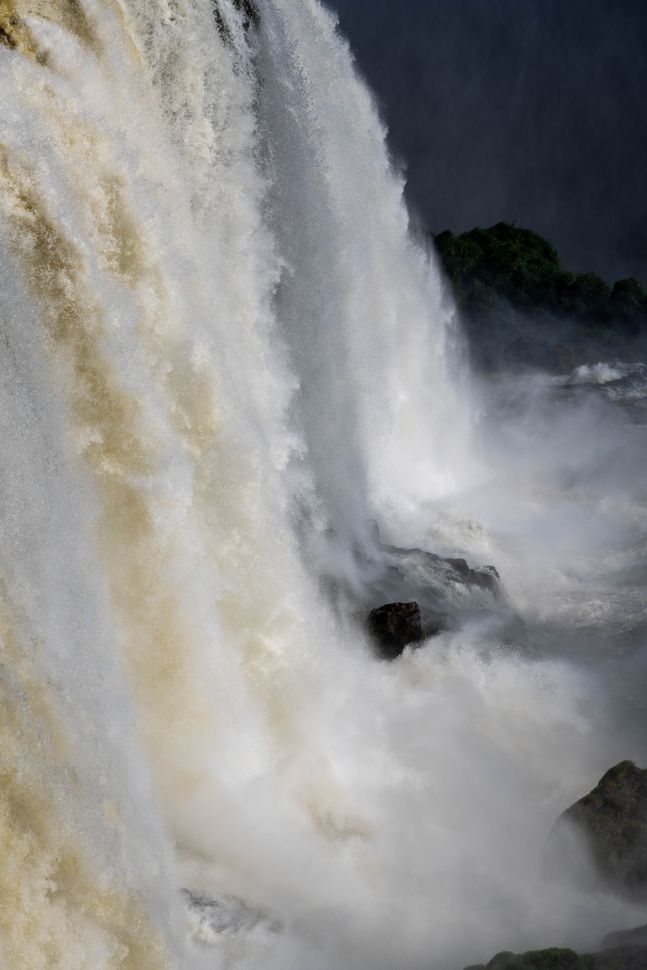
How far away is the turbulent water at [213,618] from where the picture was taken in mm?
5496

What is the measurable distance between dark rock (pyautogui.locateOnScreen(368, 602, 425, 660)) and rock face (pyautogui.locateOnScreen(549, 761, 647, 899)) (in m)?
3.18

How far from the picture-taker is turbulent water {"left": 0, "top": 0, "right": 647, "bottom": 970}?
5.50m

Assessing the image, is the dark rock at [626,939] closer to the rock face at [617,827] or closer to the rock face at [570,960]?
the rock face at [570,960]

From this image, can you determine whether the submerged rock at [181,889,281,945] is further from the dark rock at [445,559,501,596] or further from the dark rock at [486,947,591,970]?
the dark rock at [445,559,501,596]

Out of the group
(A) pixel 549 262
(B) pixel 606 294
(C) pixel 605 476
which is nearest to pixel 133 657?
(C) pixel 605 476

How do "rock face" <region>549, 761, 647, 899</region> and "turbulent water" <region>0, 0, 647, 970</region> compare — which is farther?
"rock face" <region>549, 761, 647, 899</region>

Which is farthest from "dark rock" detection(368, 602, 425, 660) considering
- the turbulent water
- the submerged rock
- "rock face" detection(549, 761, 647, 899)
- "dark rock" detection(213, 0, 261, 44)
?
"dark rock" detection(213, 0, 261, 44)

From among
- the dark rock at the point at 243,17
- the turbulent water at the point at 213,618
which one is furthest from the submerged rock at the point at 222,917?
the dark rock at the point at 243,17

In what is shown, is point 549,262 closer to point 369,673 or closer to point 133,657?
point 369,673

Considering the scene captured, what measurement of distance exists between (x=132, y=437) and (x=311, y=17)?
26.7ft

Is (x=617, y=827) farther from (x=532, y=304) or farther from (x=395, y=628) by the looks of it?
(x=532, y=304)

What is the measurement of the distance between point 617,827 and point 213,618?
3.60 meters

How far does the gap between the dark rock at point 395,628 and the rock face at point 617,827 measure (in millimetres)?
3179

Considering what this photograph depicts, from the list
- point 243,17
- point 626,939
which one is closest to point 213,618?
point 626,939
